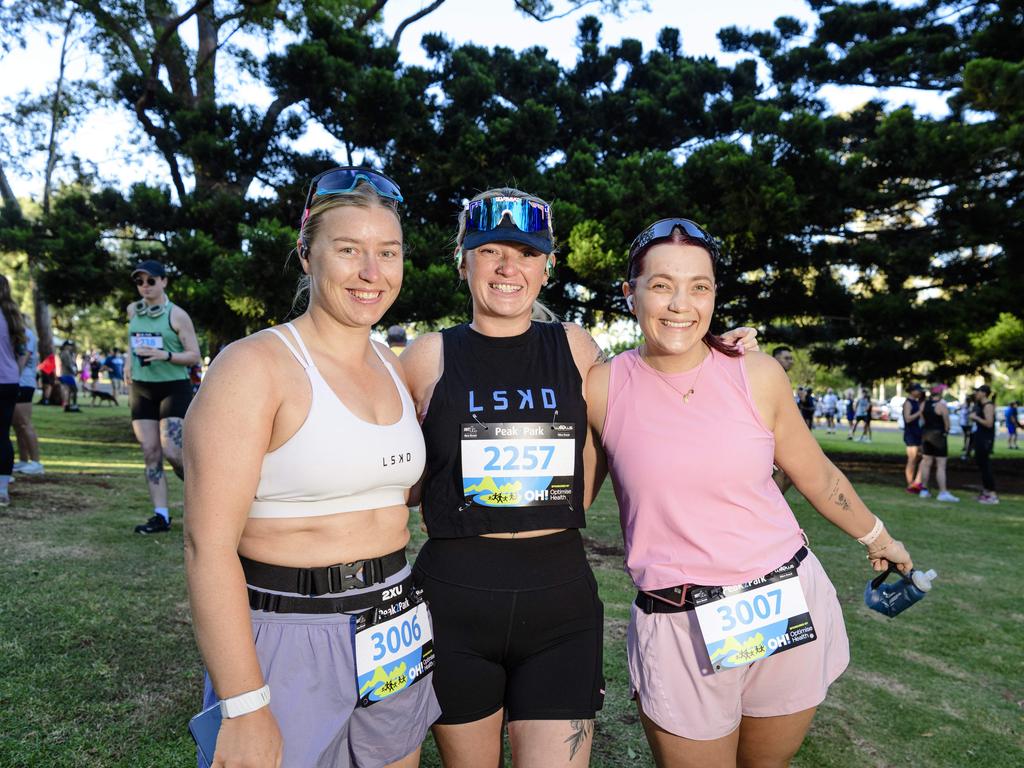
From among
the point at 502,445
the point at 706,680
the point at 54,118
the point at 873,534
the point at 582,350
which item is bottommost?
the point at 706,680

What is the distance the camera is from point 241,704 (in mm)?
1405

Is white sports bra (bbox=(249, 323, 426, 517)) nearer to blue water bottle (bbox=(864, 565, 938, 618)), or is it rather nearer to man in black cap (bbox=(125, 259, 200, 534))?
blue water bottle (bbox=(864, 565, 938, 618))

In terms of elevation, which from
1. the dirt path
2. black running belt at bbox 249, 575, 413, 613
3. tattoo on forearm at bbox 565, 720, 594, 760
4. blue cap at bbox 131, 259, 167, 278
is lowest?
the dirt path

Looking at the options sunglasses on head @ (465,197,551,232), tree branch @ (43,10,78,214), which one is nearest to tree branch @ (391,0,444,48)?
tree branch @ (43,10,78,214)

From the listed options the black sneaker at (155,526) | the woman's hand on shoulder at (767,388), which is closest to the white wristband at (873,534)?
the woman's hand on shoulder at (767,388)

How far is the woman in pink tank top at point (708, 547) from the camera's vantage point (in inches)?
75.7

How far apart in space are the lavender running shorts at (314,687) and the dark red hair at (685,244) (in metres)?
1.22

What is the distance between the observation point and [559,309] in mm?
15570

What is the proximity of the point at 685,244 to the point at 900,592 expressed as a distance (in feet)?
4.52

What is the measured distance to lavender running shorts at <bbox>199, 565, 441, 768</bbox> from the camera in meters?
1.51

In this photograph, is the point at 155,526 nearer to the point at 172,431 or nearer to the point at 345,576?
the point at 172,431

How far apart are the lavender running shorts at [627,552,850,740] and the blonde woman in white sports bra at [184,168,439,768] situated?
62 cm

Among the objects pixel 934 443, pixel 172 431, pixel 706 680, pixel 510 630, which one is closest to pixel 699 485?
pixel 706 680

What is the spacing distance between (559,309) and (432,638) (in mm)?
13937
